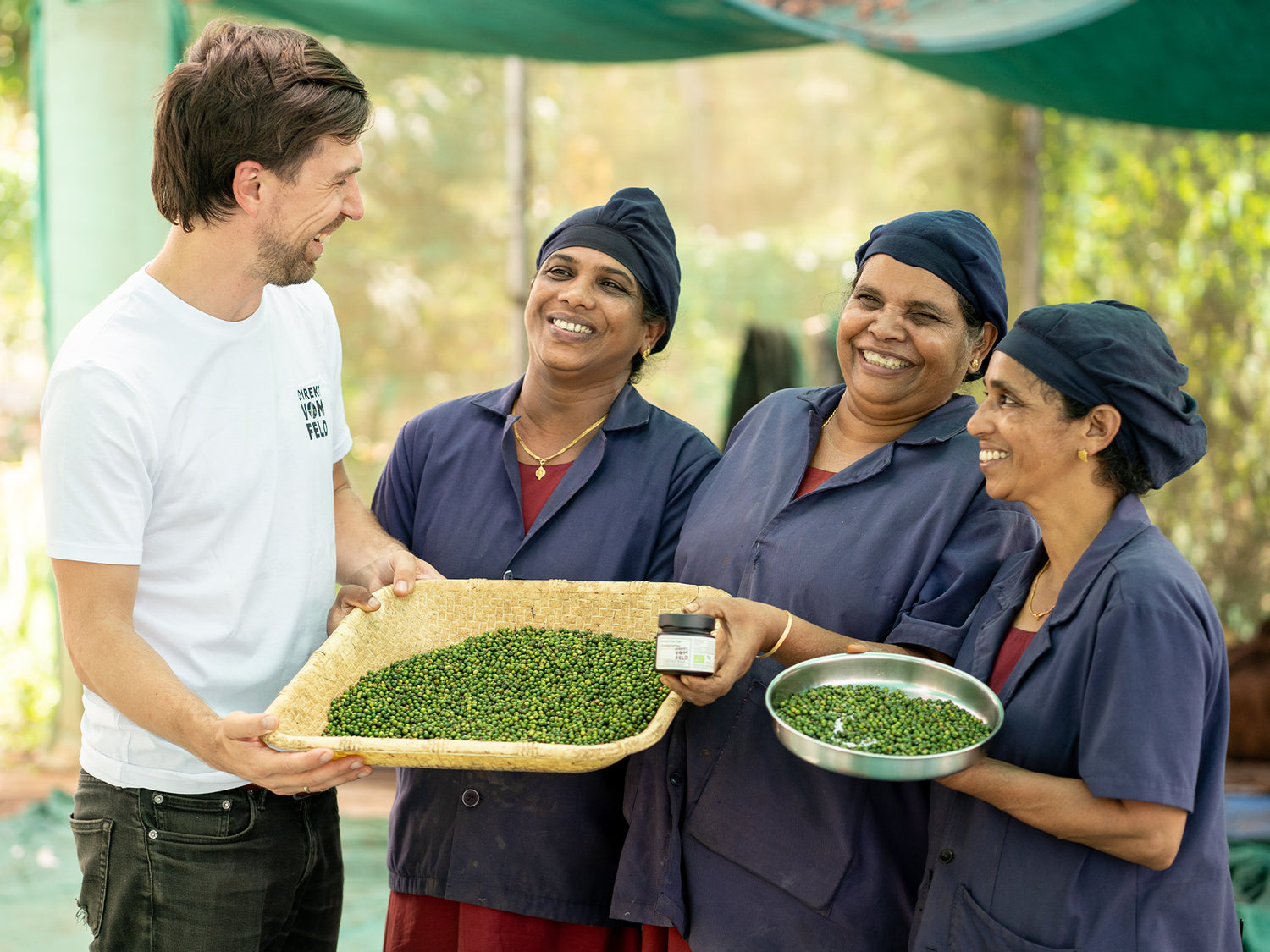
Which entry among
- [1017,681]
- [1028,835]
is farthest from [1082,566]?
[1028,835]

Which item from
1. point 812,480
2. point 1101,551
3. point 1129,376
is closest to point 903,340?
point 812,480

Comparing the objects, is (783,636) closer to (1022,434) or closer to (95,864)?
(1022,434)

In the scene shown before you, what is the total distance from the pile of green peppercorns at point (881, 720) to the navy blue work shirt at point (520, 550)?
721 millimetres

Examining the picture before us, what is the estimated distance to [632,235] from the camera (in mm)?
2811

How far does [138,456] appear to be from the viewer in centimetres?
212

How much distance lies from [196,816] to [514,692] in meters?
0.69

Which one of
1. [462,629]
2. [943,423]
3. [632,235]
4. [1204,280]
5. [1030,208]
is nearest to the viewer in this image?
[943,423]

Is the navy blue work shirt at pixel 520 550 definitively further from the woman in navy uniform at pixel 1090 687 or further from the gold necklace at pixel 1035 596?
the gold necklace at pixel 1035 596

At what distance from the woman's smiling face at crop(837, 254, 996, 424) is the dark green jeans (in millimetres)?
1602

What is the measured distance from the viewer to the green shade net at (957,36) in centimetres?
414

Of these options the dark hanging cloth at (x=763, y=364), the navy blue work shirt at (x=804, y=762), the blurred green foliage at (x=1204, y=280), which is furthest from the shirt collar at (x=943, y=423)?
the blurred green foliage at (x=1204, y=280)

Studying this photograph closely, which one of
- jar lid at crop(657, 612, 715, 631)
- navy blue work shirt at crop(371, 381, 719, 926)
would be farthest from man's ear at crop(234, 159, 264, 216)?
jar lid at crop(657, 612, 715, 631)

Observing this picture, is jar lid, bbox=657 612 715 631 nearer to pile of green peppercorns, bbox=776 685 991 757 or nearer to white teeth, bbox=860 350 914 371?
pile of green peppercorns, bbox=776 685 991 757

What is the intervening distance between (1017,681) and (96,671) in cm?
175
